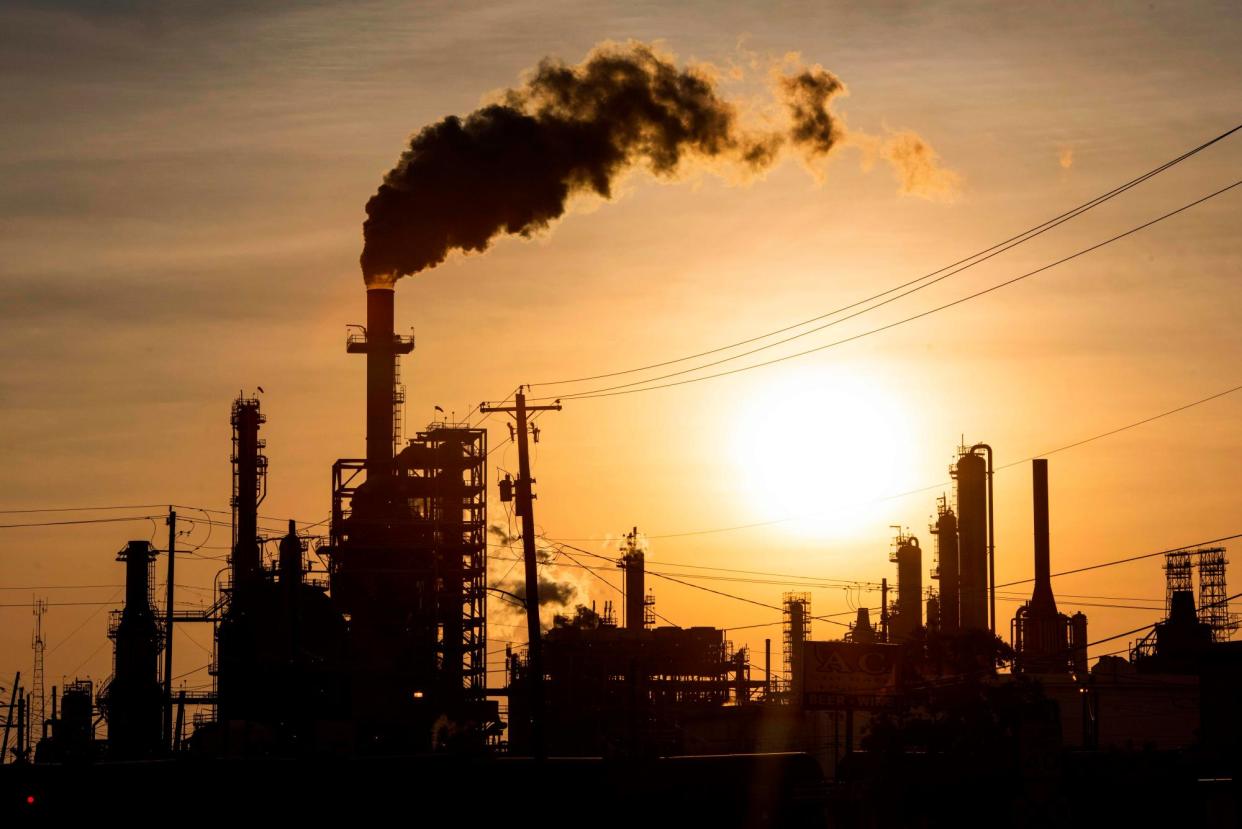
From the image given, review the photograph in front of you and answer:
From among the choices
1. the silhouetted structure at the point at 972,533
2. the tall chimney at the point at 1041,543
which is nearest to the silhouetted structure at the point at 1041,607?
the tall chimney at the point at 1041,543

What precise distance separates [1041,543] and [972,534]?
11847 mm

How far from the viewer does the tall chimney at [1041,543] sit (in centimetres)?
7962

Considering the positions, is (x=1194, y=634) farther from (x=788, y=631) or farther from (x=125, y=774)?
(x=125, y=774)

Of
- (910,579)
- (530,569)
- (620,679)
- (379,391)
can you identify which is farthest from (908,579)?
(530,569)

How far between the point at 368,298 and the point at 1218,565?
173 ft

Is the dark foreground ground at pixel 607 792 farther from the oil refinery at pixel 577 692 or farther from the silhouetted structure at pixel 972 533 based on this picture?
the silhouetted structure at pixel 972 533

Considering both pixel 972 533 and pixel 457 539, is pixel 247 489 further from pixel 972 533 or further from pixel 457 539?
pixel 972 533

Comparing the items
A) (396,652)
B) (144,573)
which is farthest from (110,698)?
(396,652)

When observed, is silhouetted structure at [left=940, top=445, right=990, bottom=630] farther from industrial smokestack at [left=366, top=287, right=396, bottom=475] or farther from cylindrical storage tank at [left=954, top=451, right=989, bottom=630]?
industrial smokestack at [left=366, top=287, right=396, bottom=475]

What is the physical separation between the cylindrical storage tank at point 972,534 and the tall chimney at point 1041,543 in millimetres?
10784

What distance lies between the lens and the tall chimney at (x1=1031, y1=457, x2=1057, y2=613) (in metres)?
79.6

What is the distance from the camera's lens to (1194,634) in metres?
78.4

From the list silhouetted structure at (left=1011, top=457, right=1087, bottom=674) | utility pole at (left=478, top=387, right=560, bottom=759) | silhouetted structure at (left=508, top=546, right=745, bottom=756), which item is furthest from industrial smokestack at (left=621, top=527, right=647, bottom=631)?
utility pole at (left=478, top=387, right=560, bottom=759)

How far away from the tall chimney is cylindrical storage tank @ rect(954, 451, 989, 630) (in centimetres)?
1078
